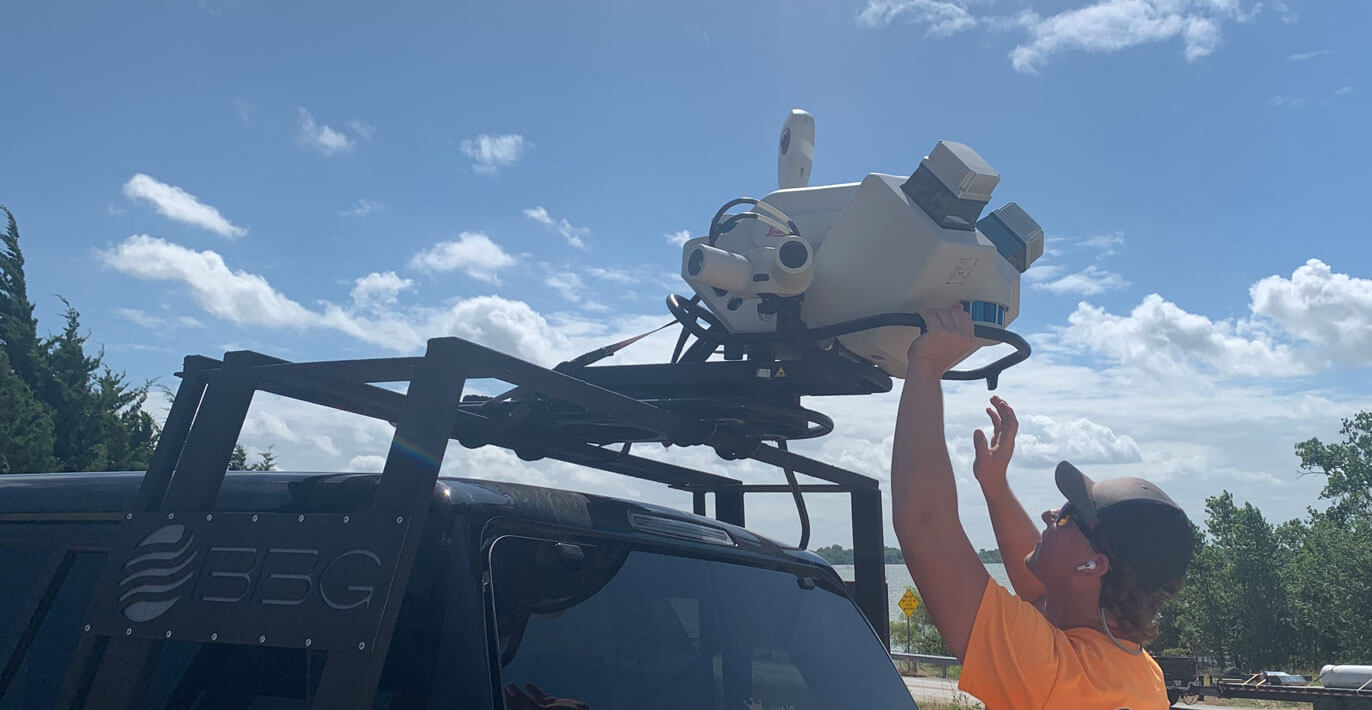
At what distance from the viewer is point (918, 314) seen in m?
2.90

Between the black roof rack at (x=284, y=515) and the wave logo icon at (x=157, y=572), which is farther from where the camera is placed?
the wave logo icon at (x=157, y=572)

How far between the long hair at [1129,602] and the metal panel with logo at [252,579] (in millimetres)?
1587

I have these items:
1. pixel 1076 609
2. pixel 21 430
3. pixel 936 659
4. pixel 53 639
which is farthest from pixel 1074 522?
pixel 936 659

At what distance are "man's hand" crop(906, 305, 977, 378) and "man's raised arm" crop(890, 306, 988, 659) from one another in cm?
5

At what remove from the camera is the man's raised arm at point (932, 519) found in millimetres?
2193

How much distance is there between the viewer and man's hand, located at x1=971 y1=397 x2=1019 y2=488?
2.77 meters

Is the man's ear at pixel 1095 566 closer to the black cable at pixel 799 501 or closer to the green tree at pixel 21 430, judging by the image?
the black cable at pixel 799 501

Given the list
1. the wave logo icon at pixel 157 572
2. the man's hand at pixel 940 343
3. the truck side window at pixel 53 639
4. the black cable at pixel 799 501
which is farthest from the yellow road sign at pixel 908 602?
the wave logo icon at pixel 157 572

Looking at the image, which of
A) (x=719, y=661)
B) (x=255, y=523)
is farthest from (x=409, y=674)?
(x=719, y=661)

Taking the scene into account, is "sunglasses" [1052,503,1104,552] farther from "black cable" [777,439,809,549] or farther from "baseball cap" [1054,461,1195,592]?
"black cable" [777,439,809,549]

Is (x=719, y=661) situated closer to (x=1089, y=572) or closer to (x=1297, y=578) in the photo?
(x=1089, y=572)

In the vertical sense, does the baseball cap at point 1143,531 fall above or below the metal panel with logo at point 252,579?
above

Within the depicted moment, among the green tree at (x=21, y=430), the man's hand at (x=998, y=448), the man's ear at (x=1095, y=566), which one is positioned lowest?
the man's ear at (x=1095, y=566)

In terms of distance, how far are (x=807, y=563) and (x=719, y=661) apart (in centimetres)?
52
